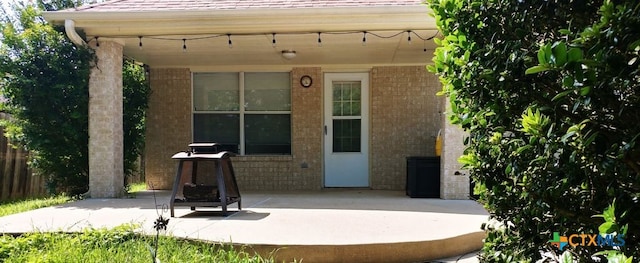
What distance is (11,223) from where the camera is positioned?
416 centimetres

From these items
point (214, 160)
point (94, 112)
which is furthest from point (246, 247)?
point (94, 112)

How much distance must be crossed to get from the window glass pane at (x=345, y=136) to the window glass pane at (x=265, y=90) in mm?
1055

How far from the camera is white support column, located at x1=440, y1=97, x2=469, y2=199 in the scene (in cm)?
575

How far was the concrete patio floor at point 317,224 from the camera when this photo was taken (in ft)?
10.9

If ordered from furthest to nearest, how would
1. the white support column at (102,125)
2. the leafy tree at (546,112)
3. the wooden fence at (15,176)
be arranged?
the wooden fence at (15,176), the white support column at (102,125), the leafy tree at (546,112)

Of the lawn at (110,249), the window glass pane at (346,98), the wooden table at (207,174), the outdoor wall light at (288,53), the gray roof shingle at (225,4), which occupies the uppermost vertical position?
the gray roof shingle at (225,4)

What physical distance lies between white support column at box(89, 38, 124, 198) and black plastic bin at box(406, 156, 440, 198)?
4.21 m

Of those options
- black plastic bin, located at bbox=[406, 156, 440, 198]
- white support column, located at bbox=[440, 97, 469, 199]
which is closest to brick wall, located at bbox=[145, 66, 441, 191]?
black plastic bin, located at bbox=[406, 156, 440, 198]

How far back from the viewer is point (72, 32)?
18.4 ft

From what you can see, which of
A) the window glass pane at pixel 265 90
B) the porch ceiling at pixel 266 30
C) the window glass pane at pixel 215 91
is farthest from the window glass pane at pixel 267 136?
the porch ceiling at pixel 266 30

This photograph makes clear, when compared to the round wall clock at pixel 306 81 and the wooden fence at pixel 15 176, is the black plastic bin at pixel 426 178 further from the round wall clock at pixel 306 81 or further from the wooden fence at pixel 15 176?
the wooden fence at pixel 15 176

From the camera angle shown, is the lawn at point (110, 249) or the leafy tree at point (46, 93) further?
the leafy tree at point (46, 93)

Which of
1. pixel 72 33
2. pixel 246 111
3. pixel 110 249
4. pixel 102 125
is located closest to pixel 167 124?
pixel 246 111

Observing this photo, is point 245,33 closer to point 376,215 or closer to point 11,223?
point 376,215
